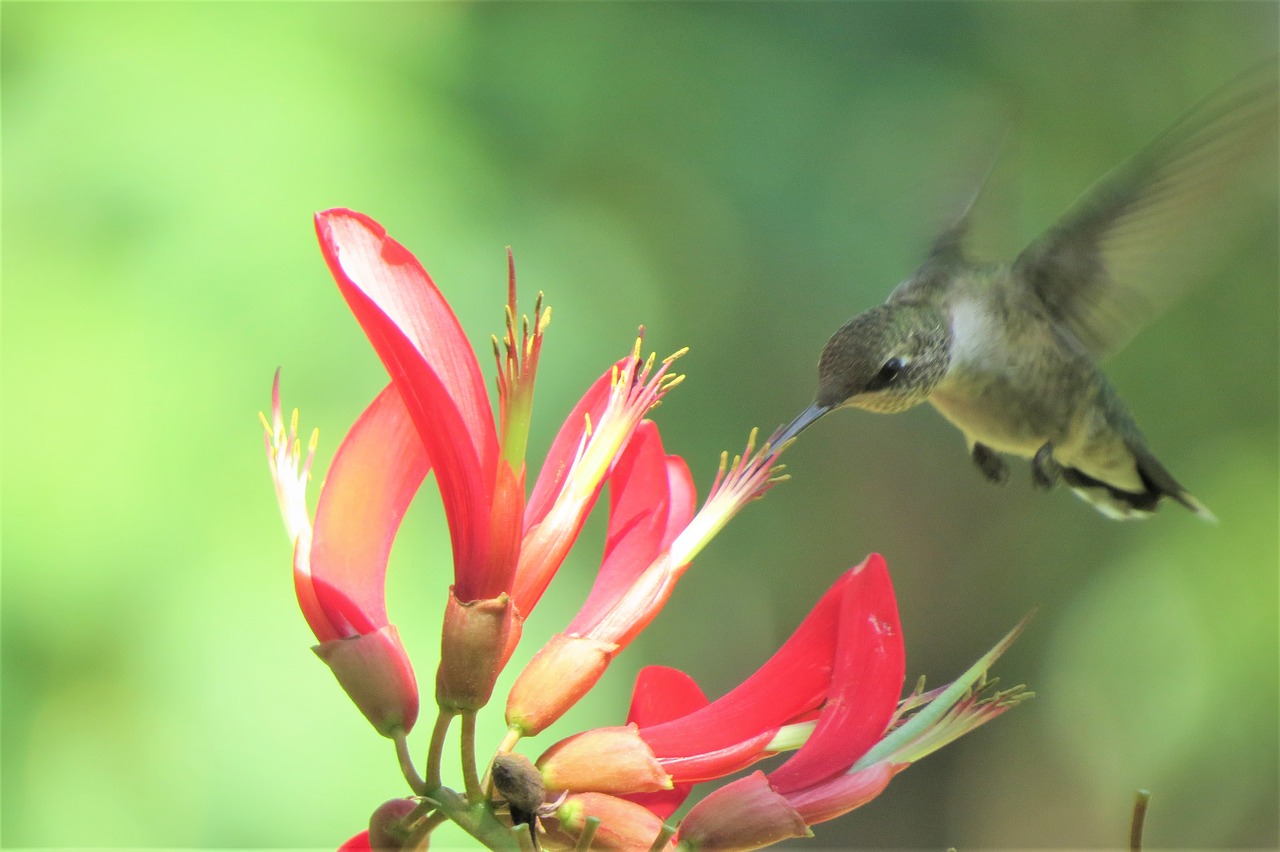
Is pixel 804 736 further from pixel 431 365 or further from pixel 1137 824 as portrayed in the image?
pixel 431 365

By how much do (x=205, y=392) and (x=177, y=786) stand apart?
2.53 feet

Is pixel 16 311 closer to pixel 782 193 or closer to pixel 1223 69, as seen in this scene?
pixel 782 193

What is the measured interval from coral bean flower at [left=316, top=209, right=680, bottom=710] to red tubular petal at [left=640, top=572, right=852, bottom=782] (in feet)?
0.57

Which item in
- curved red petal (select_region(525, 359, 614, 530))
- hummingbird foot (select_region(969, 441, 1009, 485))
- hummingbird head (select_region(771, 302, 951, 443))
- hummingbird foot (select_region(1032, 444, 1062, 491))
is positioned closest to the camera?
curved red petal (select_region(525, 359, 614, 530))

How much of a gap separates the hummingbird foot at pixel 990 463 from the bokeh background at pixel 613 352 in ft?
1.28

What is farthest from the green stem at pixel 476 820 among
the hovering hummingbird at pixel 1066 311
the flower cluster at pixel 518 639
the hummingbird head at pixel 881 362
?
the hovering hummingbird at pixel 1066 311

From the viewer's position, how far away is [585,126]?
3.48m

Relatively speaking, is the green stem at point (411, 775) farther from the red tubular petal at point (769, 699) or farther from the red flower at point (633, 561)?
the red tubular petal at point (769, 699)

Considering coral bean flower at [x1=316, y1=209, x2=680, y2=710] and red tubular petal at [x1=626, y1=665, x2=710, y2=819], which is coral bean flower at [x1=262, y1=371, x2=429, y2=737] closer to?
coral bean flower at [x1=316, y1=209, x2=680, y2=710]

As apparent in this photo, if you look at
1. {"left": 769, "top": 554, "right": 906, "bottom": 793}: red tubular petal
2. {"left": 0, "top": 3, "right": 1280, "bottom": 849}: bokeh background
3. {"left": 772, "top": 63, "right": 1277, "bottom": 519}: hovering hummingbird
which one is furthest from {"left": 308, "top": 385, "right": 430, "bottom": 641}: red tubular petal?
{"left": 0, "top": 3, "right": 1280, "bottom": 849}: bokeh background

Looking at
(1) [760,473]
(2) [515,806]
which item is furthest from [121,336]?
(2) [515,806]

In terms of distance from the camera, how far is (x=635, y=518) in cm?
129

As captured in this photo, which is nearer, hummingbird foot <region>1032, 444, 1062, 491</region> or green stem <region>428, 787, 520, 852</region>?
green stem <region>428, 787, 520, 852</region>

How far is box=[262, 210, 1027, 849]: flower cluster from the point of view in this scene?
3.29 ft
